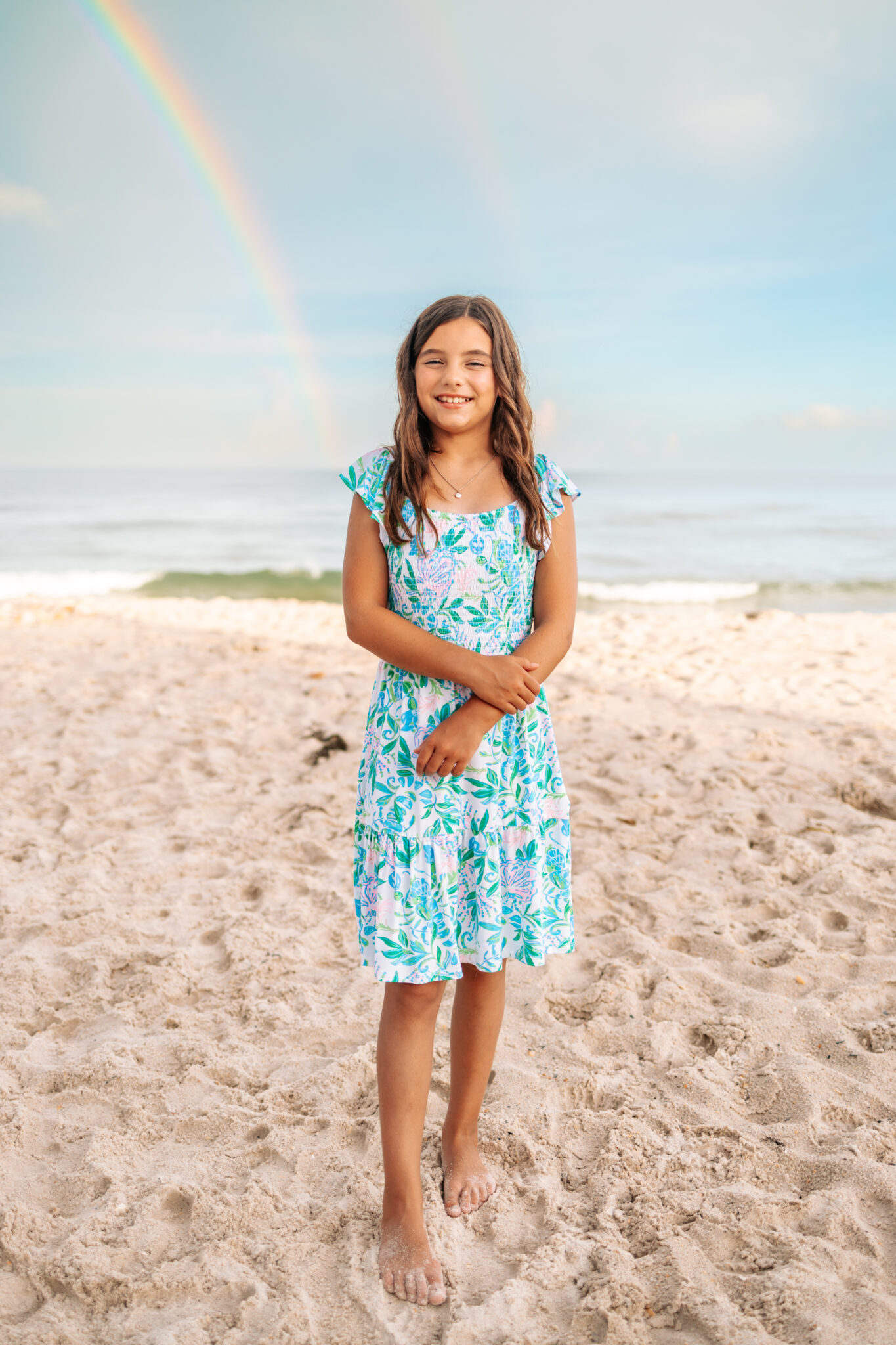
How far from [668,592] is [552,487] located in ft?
44.5

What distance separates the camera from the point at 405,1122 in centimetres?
191

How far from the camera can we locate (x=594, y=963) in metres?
3.10

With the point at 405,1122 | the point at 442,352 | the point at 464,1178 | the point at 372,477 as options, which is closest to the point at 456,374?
the point at 442,352

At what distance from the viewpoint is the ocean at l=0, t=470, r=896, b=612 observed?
1478cm

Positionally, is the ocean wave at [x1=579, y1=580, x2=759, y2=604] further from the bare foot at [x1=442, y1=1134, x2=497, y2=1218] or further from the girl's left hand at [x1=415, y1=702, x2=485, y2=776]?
the girl's left hand at [x1=415, y1=702, x2=485, y2=776]

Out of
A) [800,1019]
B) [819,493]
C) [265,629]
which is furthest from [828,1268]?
[819,493]

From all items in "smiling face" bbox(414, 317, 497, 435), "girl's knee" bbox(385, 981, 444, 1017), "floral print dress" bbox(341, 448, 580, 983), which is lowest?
"girl's knee" bbox(385, 981, 444, 1017)

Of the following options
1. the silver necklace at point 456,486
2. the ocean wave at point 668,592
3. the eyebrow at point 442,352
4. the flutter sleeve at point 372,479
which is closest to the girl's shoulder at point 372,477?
the flutter sleeve at point 372,479

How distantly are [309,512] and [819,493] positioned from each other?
26.5 meters

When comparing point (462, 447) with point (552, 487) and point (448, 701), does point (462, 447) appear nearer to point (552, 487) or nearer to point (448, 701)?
point (552, 487)

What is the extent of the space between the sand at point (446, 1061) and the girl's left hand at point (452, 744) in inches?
40.8

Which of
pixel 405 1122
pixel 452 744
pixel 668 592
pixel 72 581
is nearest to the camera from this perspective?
pixel 452 744

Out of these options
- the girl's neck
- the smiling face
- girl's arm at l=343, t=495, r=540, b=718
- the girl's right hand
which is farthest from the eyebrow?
the girl's right hand

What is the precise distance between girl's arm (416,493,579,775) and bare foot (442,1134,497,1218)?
0.97m
